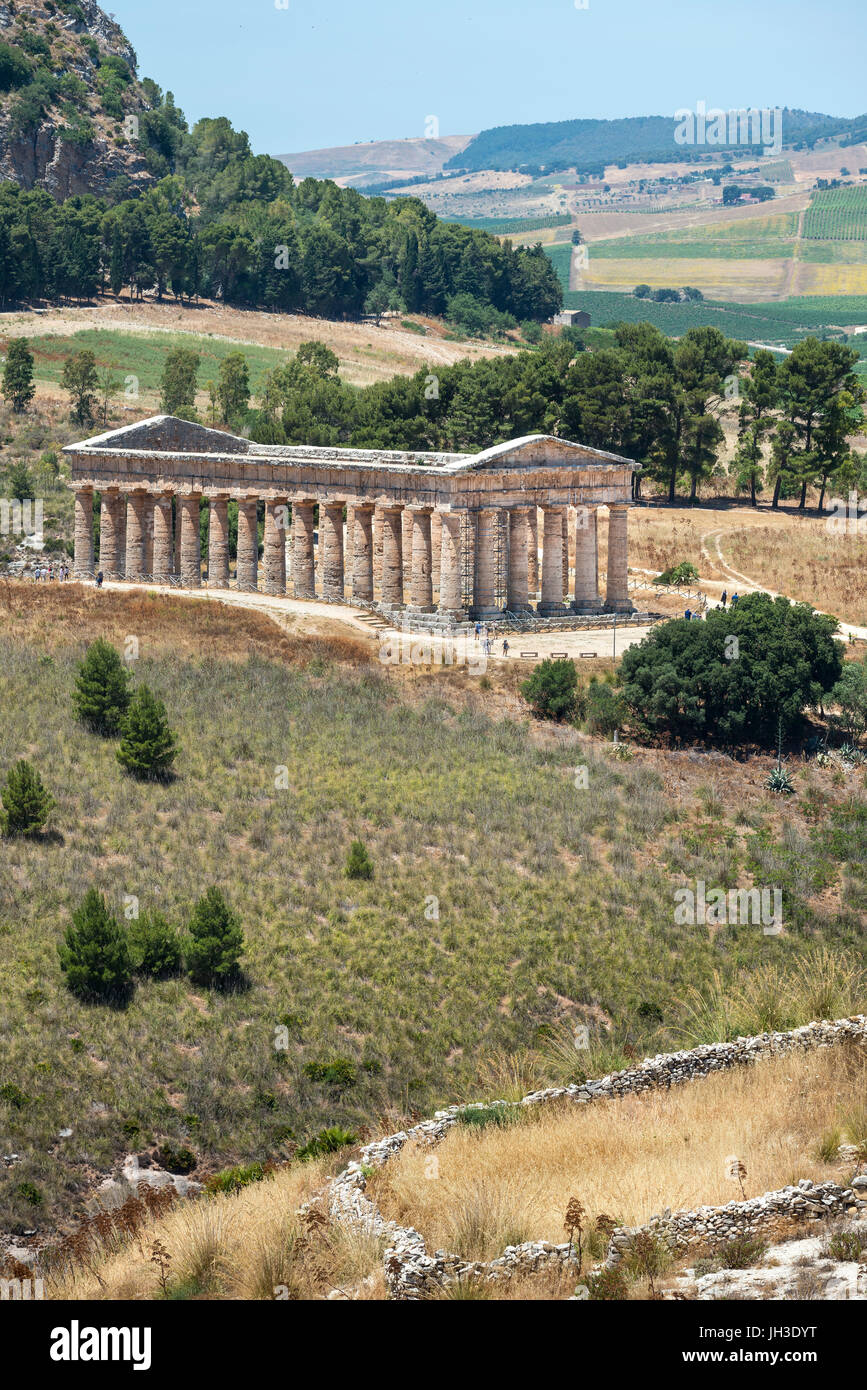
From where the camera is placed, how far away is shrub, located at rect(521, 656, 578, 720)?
62.6 m

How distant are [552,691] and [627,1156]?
115ft

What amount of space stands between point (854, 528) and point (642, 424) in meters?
14.1

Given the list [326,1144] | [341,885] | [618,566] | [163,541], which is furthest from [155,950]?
[163,541]

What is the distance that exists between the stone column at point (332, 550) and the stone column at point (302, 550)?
75cm

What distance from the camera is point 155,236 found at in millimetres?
160375

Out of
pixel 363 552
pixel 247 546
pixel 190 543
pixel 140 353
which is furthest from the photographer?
pixel 140 353

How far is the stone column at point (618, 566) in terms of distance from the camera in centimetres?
7675

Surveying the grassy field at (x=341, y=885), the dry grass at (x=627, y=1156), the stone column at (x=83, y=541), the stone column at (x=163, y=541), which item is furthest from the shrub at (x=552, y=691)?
the dry grass at (x=627, y=1156)

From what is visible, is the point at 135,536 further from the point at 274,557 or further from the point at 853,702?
the point at 853,702

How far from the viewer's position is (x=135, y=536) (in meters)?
83.7

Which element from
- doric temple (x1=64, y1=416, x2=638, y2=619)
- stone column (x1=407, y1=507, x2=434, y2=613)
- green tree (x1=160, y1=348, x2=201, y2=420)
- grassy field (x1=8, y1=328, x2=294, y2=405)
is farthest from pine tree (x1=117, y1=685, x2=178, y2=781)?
grassy field (x1=8, y1=328, x2=294, y2=405)

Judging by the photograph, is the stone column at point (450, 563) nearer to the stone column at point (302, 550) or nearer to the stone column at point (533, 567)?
the stone column at point (302, 550)

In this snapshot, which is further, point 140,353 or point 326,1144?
point 140,353
